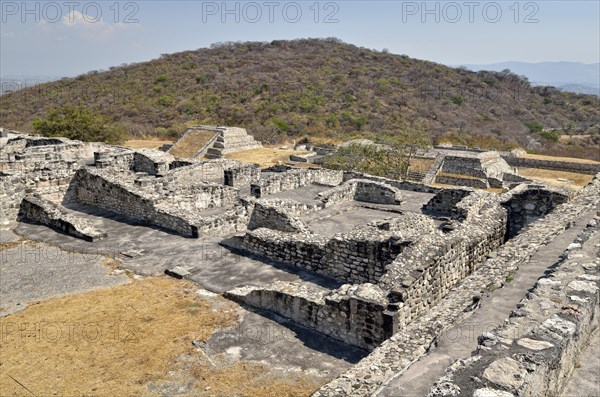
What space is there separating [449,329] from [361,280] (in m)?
4.69

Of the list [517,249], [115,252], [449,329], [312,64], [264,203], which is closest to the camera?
[449,329]

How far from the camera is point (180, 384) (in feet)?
26.5

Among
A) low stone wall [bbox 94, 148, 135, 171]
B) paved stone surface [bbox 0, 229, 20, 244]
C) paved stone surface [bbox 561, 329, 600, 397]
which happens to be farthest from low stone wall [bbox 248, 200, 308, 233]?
low stone wall [bbox 94, 148, 135, 171]

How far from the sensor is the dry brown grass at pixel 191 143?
41.3 m

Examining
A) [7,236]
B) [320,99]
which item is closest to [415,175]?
[7,236]

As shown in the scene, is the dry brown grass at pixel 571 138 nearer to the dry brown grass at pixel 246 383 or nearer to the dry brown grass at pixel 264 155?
the dry brown grass at pixel 264 155

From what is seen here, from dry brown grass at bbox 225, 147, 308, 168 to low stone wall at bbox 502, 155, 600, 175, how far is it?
1758cm

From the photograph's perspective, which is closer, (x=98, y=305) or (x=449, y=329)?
(x=449, y=329)

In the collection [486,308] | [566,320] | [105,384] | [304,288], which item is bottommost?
[105,384]

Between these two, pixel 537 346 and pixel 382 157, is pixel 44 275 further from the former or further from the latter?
pixel 382 157

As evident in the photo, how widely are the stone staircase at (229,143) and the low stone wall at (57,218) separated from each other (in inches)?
890

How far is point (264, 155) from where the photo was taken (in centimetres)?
4128

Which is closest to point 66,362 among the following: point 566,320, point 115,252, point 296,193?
point 115,252

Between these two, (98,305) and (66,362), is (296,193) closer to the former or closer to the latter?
(98,305)
